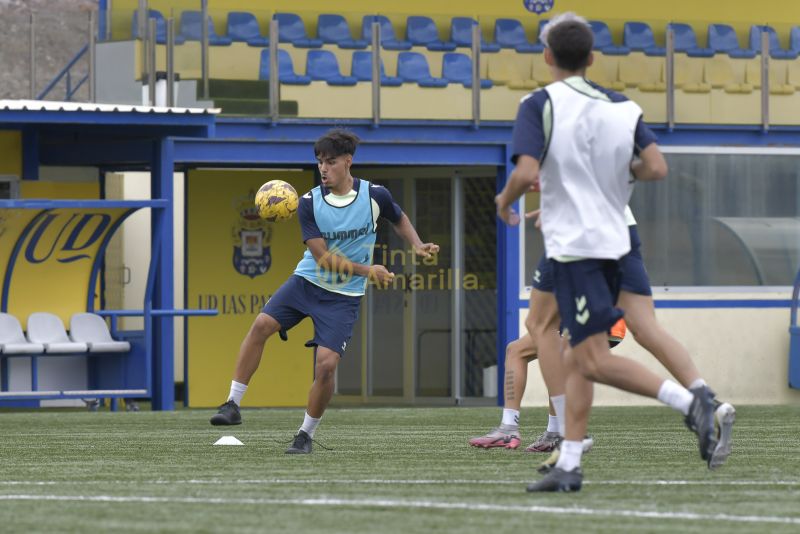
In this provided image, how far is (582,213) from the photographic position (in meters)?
6.77

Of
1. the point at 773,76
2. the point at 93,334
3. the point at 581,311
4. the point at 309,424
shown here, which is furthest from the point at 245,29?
the point at 581,311

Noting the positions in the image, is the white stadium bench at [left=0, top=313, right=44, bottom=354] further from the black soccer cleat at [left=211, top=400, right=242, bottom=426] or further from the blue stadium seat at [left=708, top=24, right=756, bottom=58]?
the blue stadium seat at [left=708, top=24, right=756, bottom=58]

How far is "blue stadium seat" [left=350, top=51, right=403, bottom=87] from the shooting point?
58.9 ft

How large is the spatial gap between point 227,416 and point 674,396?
11.6 feet

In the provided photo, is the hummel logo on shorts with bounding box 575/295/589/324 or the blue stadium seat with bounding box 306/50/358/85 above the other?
the blue stadium seat with bounding box 306/50/358/85

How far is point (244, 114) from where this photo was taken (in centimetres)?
1748

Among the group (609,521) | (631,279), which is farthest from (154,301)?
(609,521)

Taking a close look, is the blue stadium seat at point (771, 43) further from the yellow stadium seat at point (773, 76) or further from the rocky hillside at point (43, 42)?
the rocky hillside at point (43, 42)

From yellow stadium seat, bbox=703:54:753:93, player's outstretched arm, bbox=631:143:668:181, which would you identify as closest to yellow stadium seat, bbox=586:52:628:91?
yellow stadium seat, bbox=703:54:753:93

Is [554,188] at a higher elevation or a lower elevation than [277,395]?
higher

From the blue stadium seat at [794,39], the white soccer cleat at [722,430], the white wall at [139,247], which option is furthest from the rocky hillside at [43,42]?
the white soccer cleat at [722,430]

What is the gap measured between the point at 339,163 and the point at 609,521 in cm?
392

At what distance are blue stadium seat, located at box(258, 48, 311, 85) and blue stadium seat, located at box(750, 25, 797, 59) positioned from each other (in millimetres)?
4958

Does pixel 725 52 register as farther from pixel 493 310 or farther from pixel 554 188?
pixel 554 188
